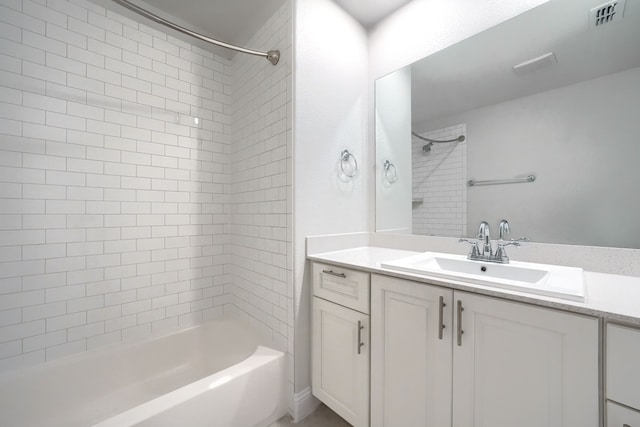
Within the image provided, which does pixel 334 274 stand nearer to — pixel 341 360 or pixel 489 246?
pixel 341 360

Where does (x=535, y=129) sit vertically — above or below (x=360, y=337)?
above

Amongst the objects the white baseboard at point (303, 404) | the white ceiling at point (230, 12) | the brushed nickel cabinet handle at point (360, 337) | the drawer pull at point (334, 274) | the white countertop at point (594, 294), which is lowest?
the white baseboard at point (303, 404)

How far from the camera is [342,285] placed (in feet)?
4.51

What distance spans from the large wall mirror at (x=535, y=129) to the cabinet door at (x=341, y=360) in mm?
768

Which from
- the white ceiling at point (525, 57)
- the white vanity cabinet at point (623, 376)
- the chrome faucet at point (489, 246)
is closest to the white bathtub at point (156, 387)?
the chrome faucet at point (489, 246)

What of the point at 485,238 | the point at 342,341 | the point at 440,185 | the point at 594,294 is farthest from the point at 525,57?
the point at 342,341

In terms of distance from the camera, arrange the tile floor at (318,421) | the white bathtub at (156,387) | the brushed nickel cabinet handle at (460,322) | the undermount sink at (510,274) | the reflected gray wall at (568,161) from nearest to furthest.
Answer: the undermount sink at (510,274)
the brushed nickel cabinet handle at (460,322)
the reflected gray wall at (568,161)
the white bathtub at (156,387)
the tile floor at (318,421)

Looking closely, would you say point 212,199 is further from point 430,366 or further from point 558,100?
point 558,100

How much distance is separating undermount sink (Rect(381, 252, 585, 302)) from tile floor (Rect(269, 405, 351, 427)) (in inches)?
39.6

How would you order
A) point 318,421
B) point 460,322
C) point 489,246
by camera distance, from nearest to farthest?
1. point 460,322
2. point 489,246
3. point 318,421

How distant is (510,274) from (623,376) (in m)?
0.56

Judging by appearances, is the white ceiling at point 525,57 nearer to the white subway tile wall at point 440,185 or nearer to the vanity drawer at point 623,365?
the white subway tile wall at point 440,185

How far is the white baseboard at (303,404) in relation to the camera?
150 centimetres

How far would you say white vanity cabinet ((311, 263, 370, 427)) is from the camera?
127 centimetres
